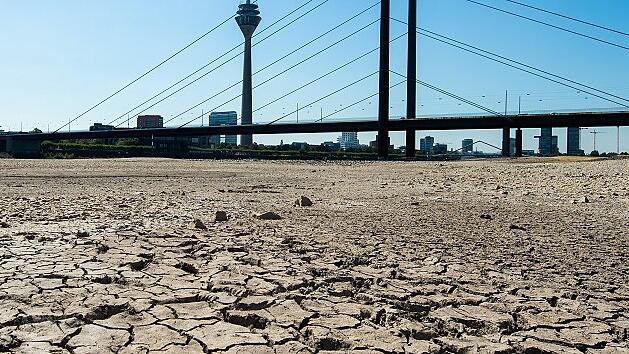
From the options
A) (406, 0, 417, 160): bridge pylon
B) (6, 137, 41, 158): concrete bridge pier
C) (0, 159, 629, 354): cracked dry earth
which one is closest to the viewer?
(0, 159, 629, 354): cracked dry earth

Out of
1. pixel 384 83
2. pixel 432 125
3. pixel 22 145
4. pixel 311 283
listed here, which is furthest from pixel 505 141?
pixel 311 283

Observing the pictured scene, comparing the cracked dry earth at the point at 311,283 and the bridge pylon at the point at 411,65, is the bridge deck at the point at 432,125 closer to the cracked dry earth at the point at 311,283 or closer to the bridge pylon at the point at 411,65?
the bridge pylon at the point at 411,65

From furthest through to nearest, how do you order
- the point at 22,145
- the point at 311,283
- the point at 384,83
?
the point at 22,145 < the point at 384,83 < the point at 311,283

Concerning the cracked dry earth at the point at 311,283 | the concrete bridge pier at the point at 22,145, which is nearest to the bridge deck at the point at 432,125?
the concrete bridge pier at the point at 22,145

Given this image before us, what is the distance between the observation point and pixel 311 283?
4.03 meters

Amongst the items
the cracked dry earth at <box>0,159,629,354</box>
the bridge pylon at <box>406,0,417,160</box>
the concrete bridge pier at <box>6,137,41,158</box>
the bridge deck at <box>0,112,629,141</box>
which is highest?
the bridge pylon at <box>406,0,417,160</box>

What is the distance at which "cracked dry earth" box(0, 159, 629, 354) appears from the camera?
294cm

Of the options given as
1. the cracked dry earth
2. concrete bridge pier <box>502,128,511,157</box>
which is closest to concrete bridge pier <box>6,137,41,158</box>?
concrete bridge pier <box>502,128,511,157</box>

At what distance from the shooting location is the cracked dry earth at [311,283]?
2936mm

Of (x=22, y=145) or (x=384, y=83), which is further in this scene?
(x=22, y=145)

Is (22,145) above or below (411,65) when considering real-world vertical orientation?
below

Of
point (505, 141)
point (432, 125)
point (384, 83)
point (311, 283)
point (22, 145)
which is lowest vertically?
point (311, 283)

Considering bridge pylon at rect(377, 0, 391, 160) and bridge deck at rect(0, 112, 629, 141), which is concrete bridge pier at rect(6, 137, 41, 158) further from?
bridge pylon at rect(377, 0, 391, 160)

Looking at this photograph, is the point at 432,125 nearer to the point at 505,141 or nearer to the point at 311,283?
the point at 505,141
